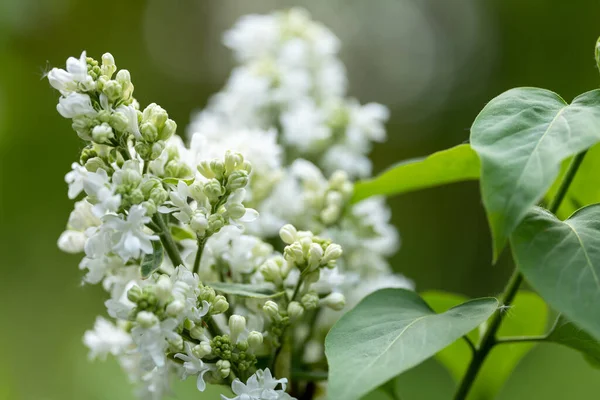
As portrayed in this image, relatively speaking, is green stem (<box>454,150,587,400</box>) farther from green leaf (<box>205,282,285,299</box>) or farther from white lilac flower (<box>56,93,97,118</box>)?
white lilac flower (<box>56,93,97,118</box>)

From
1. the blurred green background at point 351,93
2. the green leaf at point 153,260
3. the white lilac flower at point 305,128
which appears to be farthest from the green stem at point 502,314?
the blurred green background at point 351,93

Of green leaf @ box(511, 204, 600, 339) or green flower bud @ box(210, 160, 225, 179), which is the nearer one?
green leaf @ box(511, 204, 600, 339)

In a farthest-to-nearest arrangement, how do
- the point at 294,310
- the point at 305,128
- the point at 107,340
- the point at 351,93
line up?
the point at 351,93 → the point at 305,128 → the point at 107,340 → the point at 294,310

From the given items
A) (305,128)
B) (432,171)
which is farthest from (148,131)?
(305,128)

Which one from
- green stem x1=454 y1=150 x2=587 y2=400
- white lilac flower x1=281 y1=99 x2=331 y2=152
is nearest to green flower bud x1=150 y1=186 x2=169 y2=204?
green stem x1=454 y1=150 x2=587 y2=400

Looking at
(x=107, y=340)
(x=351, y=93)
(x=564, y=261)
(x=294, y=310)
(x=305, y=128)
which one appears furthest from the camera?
(x=351, y=93)

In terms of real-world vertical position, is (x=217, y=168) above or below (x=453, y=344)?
above

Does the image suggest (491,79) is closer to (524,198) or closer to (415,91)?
(415,91)

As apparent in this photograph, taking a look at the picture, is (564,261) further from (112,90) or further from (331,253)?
(112,90)
